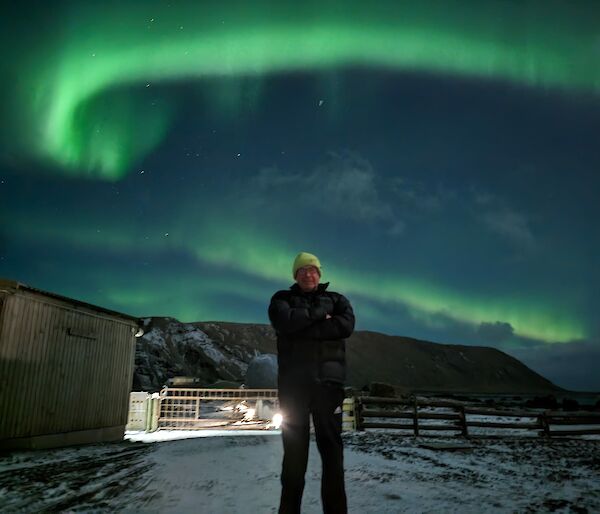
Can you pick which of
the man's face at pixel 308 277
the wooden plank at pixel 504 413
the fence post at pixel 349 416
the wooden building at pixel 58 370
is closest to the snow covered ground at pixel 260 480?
the wooden building at pixel 58 370

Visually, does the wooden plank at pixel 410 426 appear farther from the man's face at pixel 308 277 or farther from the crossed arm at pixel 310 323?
the crossed arm at pixel 310 323

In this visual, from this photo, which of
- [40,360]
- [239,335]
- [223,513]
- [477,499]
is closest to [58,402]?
[40,360]

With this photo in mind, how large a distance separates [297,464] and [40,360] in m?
10.9

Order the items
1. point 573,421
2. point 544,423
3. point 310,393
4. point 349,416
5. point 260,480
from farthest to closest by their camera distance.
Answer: point 573,421 < point 349,416 < point 544,423 < point 260,480 < point 310,393

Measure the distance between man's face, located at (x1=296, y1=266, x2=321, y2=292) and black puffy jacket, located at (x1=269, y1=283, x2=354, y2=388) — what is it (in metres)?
0.27

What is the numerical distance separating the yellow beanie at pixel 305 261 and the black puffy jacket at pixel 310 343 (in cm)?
40

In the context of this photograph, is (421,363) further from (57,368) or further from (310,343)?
(310,343)

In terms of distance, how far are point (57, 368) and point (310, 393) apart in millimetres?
11498

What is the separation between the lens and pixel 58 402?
12516mm

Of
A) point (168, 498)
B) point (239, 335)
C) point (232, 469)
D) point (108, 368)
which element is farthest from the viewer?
point (239, 335)

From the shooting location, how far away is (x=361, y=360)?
120 m

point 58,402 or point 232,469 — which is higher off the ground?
point 58,402

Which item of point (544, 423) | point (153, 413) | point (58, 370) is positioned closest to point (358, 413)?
point (544, 423)

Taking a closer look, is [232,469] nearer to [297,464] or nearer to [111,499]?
[111,499]
